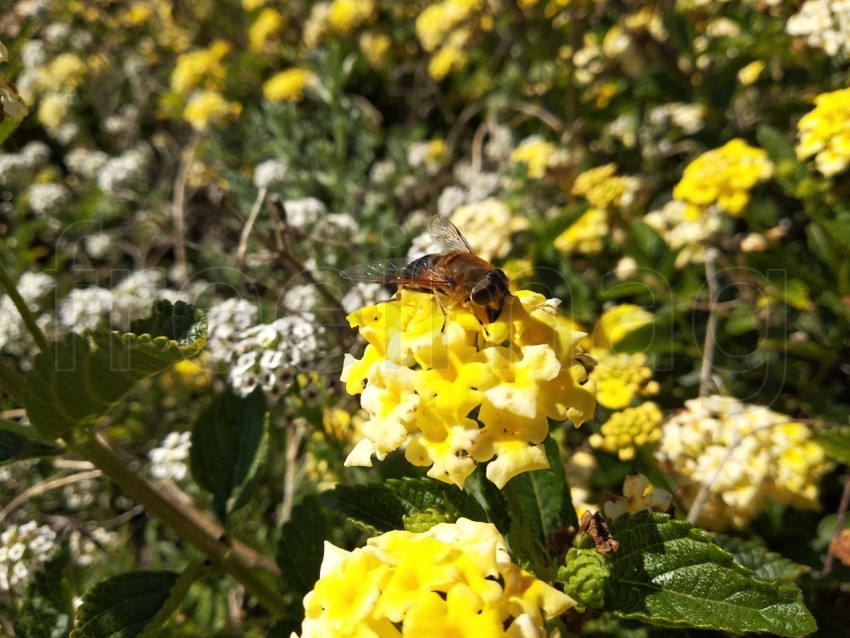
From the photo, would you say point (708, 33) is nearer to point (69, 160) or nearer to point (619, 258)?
point (619, 258)

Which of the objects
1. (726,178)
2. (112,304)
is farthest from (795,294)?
(112,304)

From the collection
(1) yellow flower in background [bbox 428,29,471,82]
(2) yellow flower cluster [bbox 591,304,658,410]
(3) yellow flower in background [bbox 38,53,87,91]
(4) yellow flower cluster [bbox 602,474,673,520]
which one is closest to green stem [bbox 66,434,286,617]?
(4) yellow flower cluster [bbox 602,474,673,520]

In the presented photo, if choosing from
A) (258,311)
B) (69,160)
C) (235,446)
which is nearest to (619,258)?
(258,311)

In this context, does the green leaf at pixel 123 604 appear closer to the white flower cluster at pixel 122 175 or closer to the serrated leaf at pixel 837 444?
the serrated leaf at pixel 837 444

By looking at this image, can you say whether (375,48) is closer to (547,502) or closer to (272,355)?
(272,355)

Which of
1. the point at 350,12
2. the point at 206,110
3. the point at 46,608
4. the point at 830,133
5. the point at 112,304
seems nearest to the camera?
the point at 46,608

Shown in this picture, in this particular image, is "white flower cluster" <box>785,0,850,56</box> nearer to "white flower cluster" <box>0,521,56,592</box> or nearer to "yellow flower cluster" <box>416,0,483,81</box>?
"yellow flower cluster" <box>416,0,483,81</box>

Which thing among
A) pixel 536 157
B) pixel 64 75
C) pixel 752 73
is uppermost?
pixel 64 75
